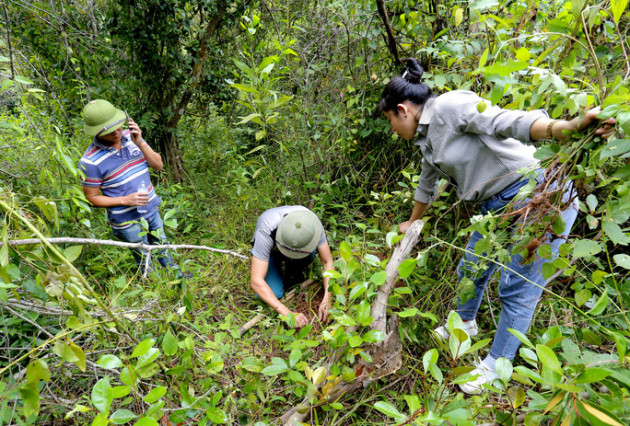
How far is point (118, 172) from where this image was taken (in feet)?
7.59

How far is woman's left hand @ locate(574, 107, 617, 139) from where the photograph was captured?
815 millimetres

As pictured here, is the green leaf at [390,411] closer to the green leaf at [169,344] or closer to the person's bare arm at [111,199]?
the green leaf at [169,344]

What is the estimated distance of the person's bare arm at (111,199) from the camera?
2.23m

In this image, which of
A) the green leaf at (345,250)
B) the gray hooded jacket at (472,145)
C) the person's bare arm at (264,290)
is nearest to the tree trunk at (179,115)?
the person's bare arm at (264,290)

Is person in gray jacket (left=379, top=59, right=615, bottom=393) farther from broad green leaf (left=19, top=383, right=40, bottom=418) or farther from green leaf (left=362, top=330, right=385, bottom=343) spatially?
broad green leaf (left=19, top=383, right=40, bottom=418)

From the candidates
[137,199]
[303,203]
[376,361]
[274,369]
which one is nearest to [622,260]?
[376,361]

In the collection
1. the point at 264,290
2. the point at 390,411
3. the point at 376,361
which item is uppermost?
the point at 390,411

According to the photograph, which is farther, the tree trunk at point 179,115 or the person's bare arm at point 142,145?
the tree trunk at point 179,115

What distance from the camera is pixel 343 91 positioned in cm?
282

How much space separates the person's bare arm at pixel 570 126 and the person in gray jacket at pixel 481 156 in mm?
43

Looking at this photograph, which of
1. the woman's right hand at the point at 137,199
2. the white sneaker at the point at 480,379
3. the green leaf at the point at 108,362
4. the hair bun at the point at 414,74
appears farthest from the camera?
the woman's right hand at the point at 137,199

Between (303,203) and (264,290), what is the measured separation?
3.41 feet

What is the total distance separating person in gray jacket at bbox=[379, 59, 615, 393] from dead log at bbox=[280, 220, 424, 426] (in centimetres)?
29

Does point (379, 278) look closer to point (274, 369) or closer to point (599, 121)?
point (274, 369)
